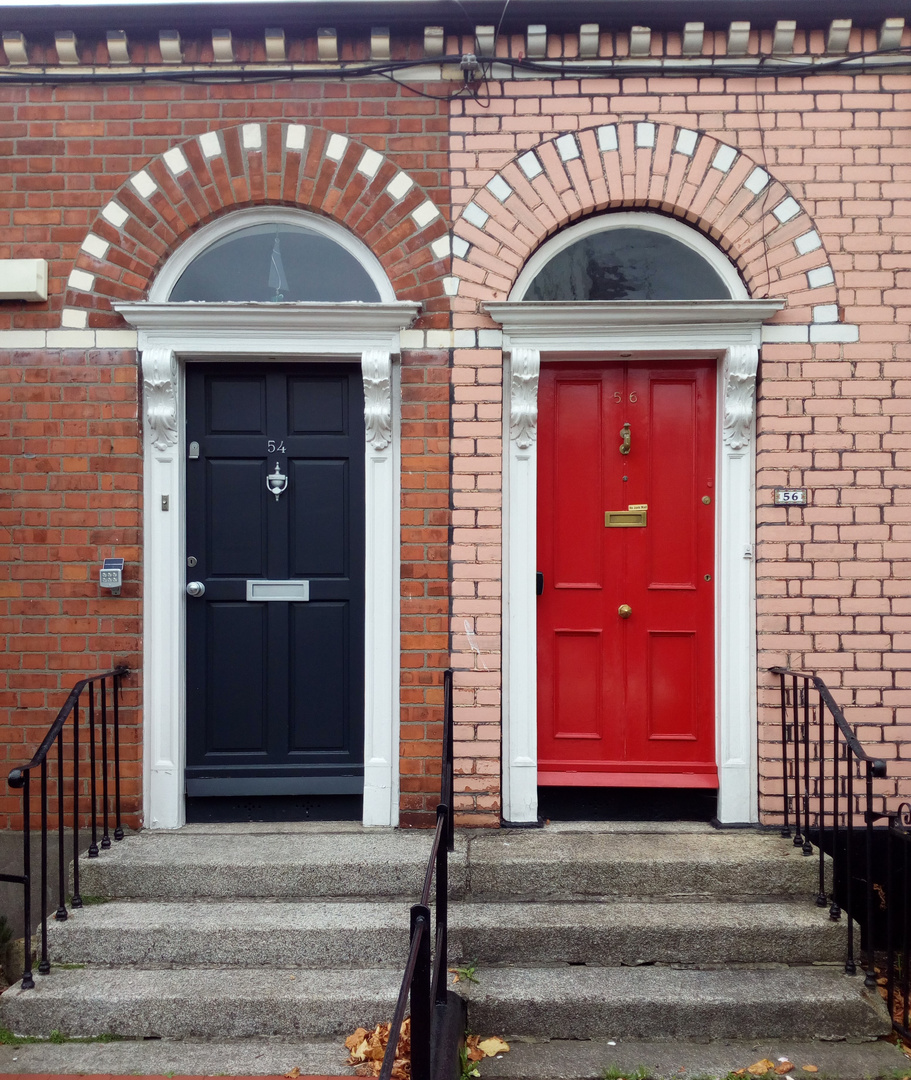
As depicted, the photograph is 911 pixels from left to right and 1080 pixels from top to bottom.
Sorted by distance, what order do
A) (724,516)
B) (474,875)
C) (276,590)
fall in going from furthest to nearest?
(276,590) < (724,516) < (474,875)

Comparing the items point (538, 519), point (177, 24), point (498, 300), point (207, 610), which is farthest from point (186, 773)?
point (177, 24)

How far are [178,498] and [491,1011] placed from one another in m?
2.84

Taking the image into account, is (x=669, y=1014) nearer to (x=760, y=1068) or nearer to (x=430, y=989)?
(x=760, y=1068)

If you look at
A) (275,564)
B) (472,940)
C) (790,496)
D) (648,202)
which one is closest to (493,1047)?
(472,940)

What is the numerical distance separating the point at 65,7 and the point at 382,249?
1973mm

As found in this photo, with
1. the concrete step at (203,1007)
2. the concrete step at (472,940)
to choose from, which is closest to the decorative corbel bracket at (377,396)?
the concrete step at (472,940)

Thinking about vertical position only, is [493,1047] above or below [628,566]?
below

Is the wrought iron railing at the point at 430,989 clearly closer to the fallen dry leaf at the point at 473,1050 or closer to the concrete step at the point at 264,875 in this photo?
the fallen dry leaf at the point at 473,1050

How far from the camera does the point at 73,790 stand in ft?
12.8

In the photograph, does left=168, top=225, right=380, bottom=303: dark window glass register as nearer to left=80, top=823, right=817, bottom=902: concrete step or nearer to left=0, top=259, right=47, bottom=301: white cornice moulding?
left=0, top=259, right=47, bottom=301: white cornice moulding

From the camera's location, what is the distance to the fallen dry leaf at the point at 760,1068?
9.48 ft

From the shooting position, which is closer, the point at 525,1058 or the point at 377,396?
the point at 525,1058

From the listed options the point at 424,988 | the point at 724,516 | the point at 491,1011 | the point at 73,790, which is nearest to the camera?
the point at 424,988

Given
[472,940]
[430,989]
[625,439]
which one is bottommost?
[472,940]
